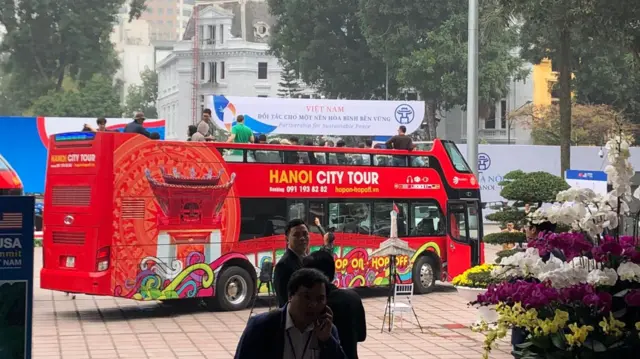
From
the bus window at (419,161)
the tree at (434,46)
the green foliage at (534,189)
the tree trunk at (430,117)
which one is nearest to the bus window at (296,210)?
the bus window at (419,161)

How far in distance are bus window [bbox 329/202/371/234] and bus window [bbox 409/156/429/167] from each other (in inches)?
63.5

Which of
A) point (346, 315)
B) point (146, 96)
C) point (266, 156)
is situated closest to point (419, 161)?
point (266, 156)

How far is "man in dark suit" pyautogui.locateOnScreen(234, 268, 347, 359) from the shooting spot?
5445 millimetres

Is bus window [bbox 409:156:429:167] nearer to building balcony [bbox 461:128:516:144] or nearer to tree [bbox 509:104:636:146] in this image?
tree [bbox 509:104:636:146]

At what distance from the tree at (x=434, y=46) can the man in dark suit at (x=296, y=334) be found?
180 ft

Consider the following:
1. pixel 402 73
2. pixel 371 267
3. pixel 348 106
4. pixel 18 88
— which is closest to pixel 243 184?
pixel 371 267

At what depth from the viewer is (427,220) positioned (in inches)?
935

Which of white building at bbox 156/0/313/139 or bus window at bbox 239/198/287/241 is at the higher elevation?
white building at bbox 156/0/313/139

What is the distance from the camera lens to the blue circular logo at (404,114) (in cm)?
3500

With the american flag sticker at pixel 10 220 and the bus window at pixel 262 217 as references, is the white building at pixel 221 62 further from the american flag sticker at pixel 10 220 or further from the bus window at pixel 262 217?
the american flag sticker at pixel 10 220

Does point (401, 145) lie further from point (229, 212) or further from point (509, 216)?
point (509, 216)

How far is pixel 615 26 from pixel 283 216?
10.7 m

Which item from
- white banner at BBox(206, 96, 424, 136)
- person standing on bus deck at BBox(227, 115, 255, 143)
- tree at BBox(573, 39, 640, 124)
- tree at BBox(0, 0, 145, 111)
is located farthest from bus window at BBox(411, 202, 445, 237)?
tree at BBox(0, 0, 145, 111)

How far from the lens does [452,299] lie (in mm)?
22781
